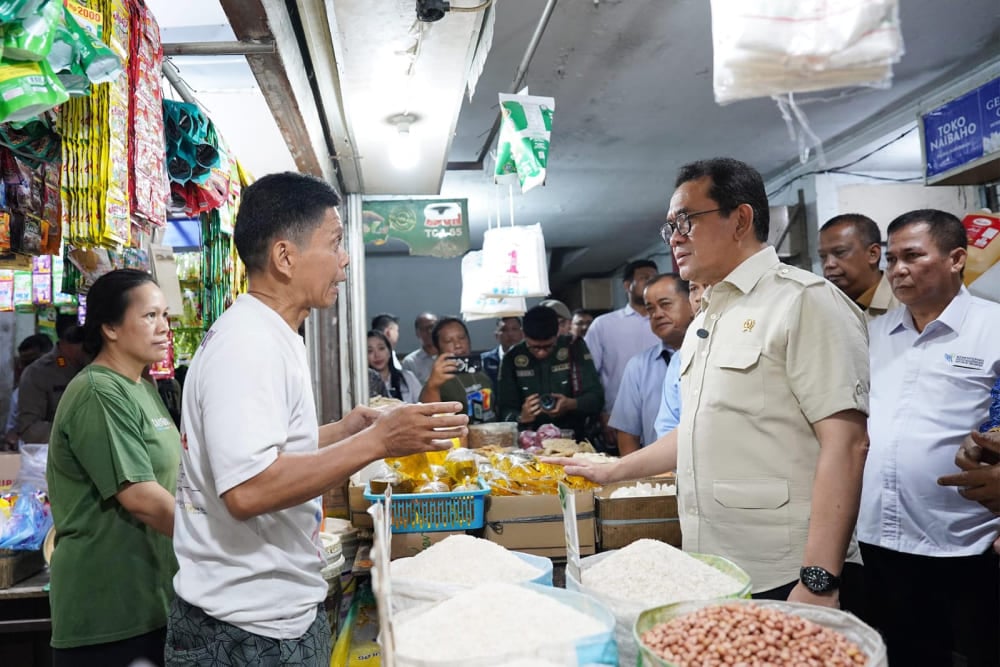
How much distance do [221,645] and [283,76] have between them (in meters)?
1.78

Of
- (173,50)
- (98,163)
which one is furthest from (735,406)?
(173,50)

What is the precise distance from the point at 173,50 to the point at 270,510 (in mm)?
1662

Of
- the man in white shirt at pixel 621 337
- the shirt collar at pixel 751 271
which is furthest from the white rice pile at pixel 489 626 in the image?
the man in white shirt at pixel 621 337

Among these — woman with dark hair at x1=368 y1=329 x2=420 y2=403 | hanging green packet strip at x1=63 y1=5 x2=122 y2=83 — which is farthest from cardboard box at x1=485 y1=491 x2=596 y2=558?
woman with dark hair at x1=368 y1=329 x2=420 y2=403

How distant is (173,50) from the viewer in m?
2.28

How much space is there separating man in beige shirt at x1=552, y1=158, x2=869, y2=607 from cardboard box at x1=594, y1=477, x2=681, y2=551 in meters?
0.46

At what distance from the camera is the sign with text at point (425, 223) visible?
5.12 meters

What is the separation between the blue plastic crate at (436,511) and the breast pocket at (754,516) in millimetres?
934

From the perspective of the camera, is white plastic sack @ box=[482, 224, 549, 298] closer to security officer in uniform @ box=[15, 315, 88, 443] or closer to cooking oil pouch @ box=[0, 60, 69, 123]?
security officer in uniform @ box=[15, 315, 88, 443]

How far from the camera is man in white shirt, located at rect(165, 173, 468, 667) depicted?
53.7 inches

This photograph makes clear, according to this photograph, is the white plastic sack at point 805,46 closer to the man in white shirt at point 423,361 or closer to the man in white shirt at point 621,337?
the man in white shirt at point 621,337

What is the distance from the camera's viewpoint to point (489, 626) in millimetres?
1124

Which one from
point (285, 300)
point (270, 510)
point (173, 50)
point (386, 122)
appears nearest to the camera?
point (270, 510)

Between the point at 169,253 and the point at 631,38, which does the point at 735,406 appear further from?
the point at 631,38
